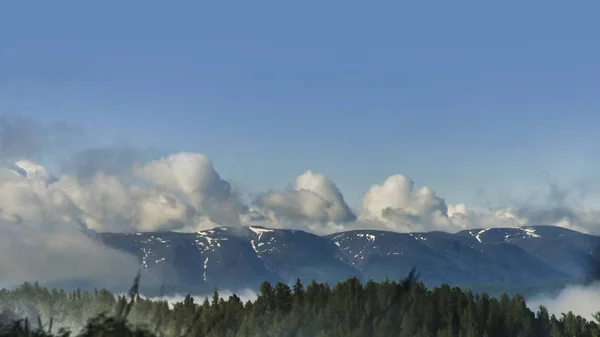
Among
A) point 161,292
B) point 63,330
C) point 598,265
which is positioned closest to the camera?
point 161,292

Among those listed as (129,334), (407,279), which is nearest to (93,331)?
(129,334)

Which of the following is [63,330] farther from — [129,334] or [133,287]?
[133,287]

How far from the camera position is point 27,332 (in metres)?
38.2

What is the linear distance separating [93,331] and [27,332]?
408cm

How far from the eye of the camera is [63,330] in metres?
41.3

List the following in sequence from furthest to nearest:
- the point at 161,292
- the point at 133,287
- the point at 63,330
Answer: the point at 63,330 < the point at 161,292 < the point at 133,287

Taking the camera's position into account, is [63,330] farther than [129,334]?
Yes

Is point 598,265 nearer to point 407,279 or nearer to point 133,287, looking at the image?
point 407,279

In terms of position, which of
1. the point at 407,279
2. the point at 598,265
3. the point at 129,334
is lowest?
the point at 129,334

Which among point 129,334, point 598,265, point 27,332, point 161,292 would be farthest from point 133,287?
point 598,265

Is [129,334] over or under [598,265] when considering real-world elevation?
under

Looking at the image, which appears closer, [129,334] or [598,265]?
[129,334]

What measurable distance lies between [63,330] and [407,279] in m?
18.3

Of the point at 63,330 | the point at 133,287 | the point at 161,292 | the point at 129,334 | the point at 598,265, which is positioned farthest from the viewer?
the point at 598,265
